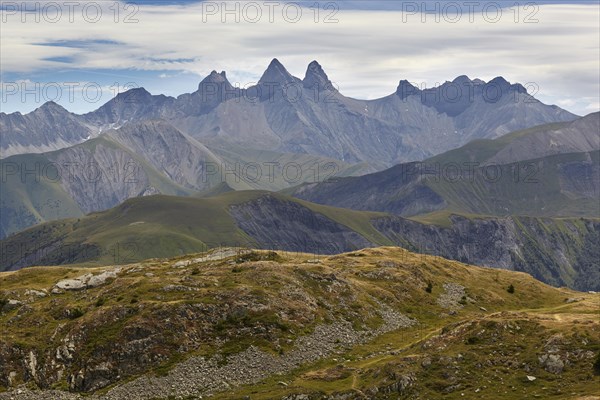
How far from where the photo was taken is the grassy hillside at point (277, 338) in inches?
3762

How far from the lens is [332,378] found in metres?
100

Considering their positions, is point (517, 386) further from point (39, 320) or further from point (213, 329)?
point (39, 320)

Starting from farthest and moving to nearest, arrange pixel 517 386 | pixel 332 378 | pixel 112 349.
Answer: pixel 112 349
pixel 332 378
pixel 517 386

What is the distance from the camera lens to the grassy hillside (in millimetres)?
95562

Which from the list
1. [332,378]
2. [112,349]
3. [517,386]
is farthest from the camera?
[112,349]

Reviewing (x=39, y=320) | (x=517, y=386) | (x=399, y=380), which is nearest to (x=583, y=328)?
(x=517, y=386)

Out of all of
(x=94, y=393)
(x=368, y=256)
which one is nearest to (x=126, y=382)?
(x=94, y=393)

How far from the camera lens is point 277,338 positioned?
114 meters

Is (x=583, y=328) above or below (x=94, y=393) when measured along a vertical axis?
above

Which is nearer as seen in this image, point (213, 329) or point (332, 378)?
point (332, 378)

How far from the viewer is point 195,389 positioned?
101375mm

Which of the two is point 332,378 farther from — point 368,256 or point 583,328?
point 368,256

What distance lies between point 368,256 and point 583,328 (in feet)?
246

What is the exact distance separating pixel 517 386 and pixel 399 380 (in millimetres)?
14671
